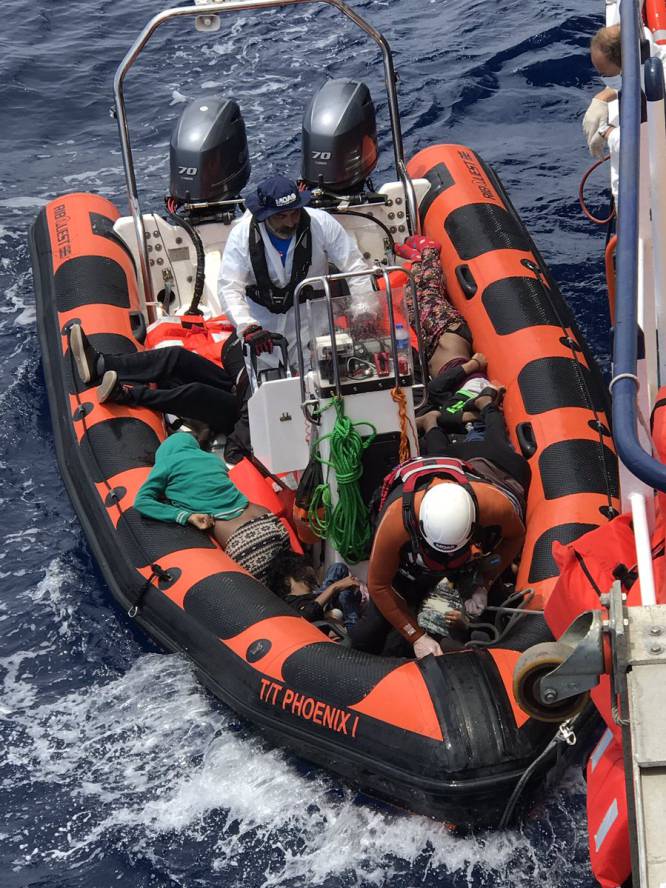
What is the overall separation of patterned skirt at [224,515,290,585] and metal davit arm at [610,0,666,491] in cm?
227

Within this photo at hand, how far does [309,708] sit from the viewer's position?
383 centimetres

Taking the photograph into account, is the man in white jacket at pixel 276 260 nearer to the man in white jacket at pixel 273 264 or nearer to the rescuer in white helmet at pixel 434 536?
the man in white jacket at pixel 273 264

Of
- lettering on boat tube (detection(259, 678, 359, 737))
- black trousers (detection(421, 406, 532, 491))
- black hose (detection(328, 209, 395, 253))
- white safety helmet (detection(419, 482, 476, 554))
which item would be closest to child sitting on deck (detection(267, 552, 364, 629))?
lettering on boat tube (detection(259, 678, 359, 737))

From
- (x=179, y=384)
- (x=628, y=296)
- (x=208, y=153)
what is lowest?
(x=179, y=384)

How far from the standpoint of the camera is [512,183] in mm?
7805

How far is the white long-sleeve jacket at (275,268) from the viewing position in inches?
193

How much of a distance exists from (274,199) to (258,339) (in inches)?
20.2

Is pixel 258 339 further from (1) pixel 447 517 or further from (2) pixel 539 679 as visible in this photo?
(2) pixel 539 679

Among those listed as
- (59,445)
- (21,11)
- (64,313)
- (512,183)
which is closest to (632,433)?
(59,445)

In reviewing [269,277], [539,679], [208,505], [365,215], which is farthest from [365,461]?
[539,679]

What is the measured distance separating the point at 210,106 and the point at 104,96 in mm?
3947

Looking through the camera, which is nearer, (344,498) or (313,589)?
(344,498)

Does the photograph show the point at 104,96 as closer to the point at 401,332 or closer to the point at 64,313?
the point at 64,313

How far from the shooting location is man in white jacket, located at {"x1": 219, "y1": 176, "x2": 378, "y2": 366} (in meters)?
4.75
